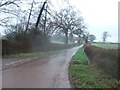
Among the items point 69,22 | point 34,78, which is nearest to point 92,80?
point 34,78

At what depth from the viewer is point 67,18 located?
318 ft

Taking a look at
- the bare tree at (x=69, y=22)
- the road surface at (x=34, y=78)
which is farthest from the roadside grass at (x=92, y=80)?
the bare tree at (x=69, y=22)

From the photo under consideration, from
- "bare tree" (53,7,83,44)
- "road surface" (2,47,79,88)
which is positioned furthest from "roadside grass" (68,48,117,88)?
"bare tree" (53,7,83,44)

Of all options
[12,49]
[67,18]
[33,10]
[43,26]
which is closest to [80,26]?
[67,18]

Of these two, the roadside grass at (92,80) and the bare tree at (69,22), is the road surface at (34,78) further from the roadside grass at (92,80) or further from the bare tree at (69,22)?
the bare tree at (69,22)

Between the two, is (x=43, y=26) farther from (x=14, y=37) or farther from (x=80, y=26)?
(x=80, y=26)

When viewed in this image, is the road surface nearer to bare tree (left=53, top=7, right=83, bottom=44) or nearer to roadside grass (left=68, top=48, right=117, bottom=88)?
roadside grass (left=68, top=48, right=117, bottom=88)

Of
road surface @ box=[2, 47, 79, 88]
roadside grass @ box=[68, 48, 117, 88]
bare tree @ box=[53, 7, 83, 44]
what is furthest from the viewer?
bare tree @ box=[53, 7, 83, 44]

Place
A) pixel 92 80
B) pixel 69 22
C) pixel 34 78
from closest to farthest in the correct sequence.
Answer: pixel 92 80
pixel 34 78
pixel 69 22

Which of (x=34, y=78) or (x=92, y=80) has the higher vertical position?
(x=92, y=80)

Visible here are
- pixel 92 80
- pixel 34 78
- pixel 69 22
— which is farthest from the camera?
pixel 69 22

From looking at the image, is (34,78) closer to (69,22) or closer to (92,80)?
(92,80)

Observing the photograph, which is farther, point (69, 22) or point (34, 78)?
point (69, 22)

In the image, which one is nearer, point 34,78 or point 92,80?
point 92,80
